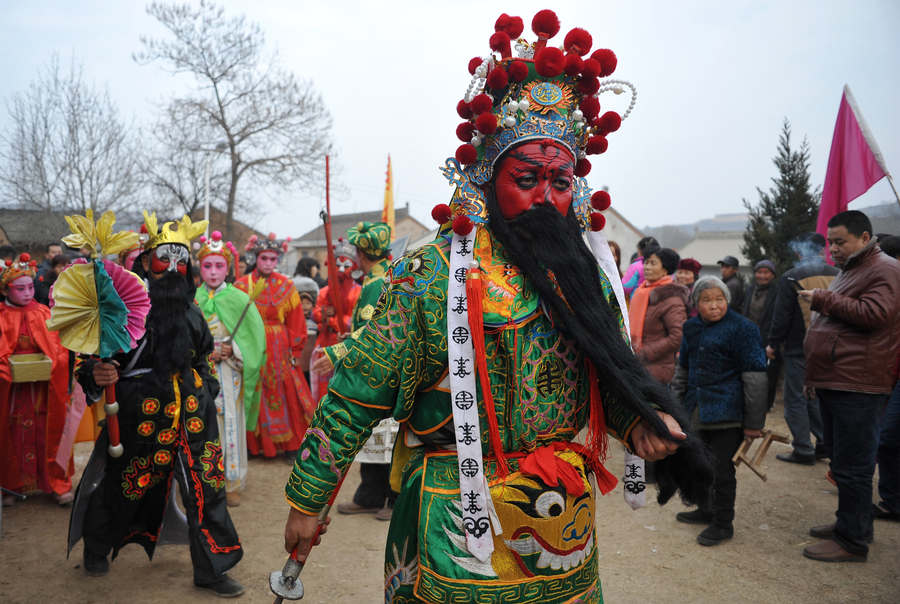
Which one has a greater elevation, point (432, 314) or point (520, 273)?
point (520, 273)

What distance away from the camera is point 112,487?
3941mm

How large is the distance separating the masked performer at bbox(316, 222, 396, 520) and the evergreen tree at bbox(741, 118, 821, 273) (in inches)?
397

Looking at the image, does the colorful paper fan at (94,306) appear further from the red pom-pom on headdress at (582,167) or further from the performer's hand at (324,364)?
the red pom-pom on headdress at (582,167)

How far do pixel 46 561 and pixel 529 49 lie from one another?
4.82 m

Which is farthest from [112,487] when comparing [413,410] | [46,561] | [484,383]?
[484,383]

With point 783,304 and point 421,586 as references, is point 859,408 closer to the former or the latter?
point 783,304

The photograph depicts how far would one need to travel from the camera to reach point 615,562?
4551 millimetres

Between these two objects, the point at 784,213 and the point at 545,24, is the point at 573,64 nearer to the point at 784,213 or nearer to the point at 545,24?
the point at 545,24

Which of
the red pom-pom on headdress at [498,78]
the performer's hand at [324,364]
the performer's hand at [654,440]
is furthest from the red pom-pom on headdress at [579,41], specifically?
the performer's hand at [324,364]

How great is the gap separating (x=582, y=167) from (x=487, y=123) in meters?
0.48

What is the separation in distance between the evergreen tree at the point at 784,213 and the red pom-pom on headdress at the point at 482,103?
1218 cm

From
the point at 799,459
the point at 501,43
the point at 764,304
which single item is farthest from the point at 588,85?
the point at 764,304

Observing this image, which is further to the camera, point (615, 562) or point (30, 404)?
point (30, 404)

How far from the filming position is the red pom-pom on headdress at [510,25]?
6.96ft
